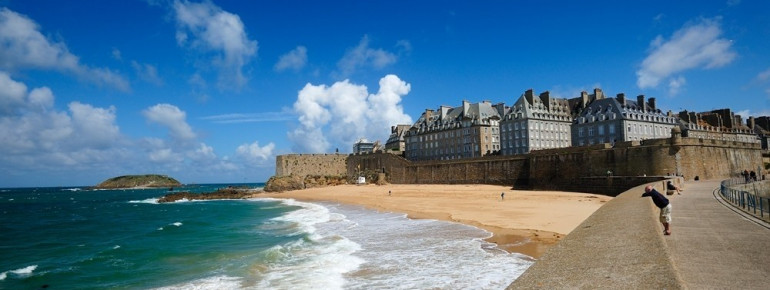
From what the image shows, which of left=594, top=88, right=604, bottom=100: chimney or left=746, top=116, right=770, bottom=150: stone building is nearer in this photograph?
left=594, top=88, right=604, bottom=100: chimney

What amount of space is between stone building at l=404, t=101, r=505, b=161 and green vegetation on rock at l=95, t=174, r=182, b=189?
12903cm

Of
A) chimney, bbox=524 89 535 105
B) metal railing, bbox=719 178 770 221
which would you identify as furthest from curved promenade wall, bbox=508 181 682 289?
chimney, bbox=524 89 535 105

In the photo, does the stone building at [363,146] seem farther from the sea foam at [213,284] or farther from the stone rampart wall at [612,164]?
the sea foam at [213,284]

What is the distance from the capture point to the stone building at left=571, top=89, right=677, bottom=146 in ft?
177

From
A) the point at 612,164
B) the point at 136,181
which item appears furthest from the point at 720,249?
the point at 136,181

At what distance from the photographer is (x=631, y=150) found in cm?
3609

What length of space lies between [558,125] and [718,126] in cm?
2498

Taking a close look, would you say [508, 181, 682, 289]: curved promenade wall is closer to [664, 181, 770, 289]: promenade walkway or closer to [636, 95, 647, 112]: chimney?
[664, 181, 770, 289]: promenade walkway

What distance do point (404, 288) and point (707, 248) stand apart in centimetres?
628

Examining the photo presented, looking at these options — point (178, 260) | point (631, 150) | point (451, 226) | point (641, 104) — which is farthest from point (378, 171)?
point (178, 260)

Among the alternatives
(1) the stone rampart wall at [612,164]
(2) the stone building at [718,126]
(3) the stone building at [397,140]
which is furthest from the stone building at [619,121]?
(3) the stone building at [397,140]

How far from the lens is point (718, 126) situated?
6694cm

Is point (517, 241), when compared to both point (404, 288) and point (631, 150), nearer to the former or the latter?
point (404, 288)

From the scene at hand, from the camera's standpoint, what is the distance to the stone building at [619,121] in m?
54.0
